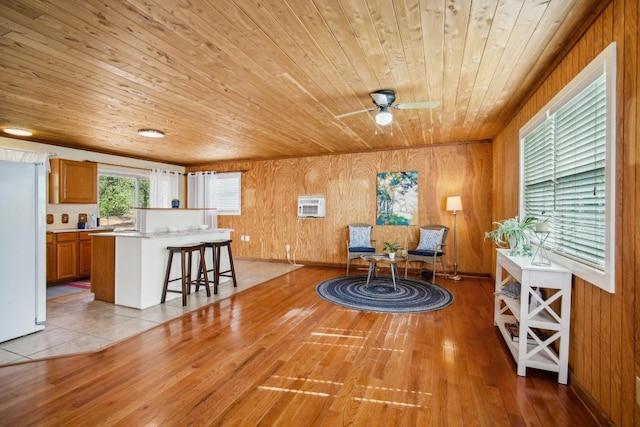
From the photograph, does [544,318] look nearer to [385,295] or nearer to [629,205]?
[629,205]

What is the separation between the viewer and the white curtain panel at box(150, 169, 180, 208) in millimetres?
6773

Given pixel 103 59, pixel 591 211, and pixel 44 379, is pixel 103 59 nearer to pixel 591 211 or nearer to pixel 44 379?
pixel 44 379

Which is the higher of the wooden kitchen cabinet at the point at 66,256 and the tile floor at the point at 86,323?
the wooden kitchen cabinet at the point at 66,256

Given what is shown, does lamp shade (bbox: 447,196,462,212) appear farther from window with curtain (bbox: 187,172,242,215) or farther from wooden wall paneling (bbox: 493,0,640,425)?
window with curtain (bbox: 187,172,242,215)

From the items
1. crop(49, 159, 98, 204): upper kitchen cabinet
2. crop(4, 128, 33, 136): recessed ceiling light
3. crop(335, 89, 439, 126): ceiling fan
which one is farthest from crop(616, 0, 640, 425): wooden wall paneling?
crop(49, 159, 98, 204): upper kitchen cabinet

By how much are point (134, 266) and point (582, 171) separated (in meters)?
4.34

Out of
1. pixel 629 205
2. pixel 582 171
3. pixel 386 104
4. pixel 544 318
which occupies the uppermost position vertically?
pixel 386 104

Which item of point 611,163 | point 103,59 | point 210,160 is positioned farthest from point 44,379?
point 210,160

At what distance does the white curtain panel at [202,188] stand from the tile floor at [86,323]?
11.1 ft

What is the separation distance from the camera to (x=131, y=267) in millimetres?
3609

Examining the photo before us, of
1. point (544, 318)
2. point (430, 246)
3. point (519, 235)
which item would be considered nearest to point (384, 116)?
point (519, 235)

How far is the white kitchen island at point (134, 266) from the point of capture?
3557 millimetres

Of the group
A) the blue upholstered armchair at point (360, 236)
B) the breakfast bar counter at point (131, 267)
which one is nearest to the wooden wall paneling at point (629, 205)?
the blue upholstered armchair at point (360, 236)

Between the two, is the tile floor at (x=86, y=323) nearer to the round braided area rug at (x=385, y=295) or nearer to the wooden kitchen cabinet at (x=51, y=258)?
the wooden kitchen cabinet at (x=51, y=258)
